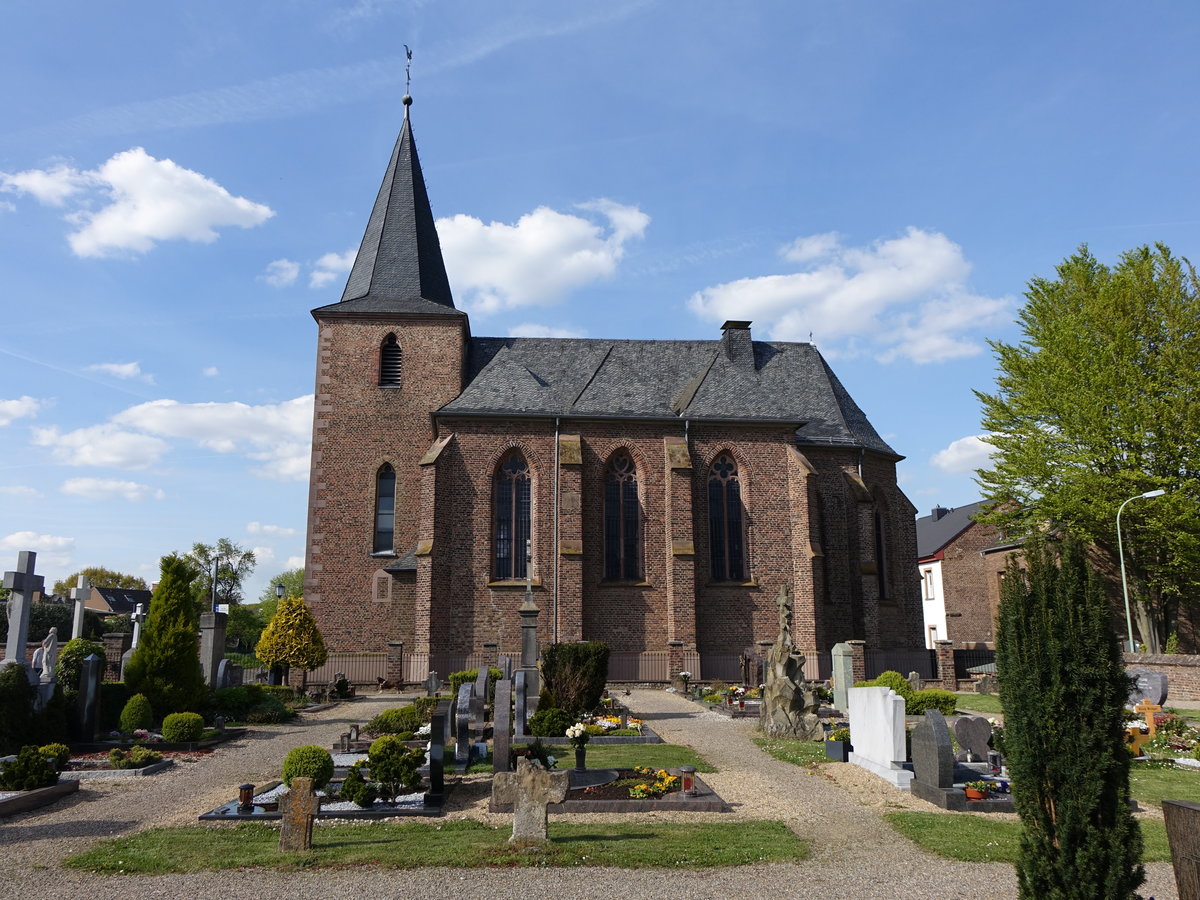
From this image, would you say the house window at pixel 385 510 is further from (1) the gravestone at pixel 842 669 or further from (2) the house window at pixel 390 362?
(1) the gravestone at pixel 842 669

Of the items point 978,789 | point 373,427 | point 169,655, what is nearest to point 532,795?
point 978,789

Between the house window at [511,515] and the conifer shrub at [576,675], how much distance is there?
971 centimetres

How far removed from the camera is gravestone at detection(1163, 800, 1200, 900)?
391cm

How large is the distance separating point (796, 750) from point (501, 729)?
218 inches

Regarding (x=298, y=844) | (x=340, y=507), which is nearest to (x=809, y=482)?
(x=340, y=507)

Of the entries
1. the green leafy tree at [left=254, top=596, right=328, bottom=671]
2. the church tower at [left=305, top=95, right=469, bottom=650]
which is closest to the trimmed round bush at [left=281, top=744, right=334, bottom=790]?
the green leafy tree at [left=254, top=596, right=328, bottom=671]

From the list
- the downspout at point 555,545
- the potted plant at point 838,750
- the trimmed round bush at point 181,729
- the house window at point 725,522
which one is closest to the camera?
the potted plant at point 838,750

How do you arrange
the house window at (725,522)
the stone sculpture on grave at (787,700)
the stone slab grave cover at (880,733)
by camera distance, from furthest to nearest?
the house window at (725,522)
the stone sculpture on grave at (787,700)
the stone slab grave cover at (880,733)

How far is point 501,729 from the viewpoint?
11.3m

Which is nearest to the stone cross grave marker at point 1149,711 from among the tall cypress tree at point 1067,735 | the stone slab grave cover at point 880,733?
the stone slab grave cover at point 880,733

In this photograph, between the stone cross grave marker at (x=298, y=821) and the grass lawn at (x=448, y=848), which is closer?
the grass lawn at (x=448, y=848)

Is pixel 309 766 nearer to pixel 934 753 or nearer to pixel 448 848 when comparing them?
pixel 448 848

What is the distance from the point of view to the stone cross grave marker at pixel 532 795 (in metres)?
7.86

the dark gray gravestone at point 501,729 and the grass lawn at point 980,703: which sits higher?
the dark gray gravestone at point 501,729
